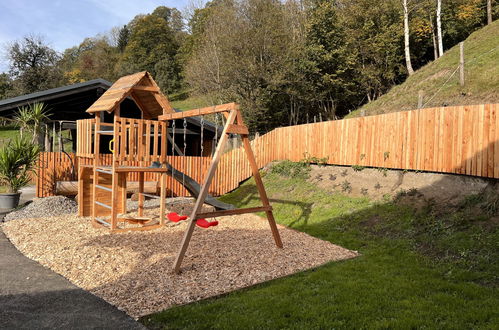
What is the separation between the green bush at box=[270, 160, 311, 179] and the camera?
13.1 m

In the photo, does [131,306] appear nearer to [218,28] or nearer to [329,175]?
[329,175]

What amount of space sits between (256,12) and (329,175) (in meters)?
18.2

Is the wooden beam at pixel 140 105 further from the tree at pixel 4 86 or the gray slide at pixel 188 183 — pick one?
the tree at pixel 4 86

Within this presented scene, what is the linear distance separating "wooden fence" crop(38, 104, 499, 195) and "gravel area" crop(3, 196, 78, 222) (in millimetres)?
1935

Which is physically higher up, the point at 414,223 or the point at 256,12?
the point at 256,12

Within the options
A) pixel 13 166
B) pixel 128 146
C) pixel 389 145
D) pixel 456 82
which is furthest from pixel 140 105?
pixel 456 82

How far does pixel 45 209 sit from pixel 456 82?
1785 cm

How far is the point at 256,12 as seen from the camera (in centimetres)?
2619

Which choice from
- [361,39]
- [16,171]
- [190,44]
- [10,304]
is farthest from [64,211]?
[190,44]

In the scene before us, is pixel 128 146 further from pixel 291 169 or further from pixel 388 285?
pixel 388 285

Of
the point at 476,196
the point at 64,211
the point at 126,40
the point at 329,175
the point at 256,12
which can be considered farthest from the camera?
the point at 126,40

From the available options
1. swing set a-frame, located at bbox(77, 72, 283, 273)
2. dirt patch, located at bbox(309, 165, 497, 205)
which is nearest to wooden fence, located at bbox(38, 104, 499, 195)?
dirt patch, located at bbox(309, 165, 497, 205)

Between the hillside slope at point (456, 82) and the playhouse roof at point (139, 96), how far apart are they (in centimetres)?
1142

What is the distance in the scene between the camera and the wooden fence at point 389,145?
25.0 feet
